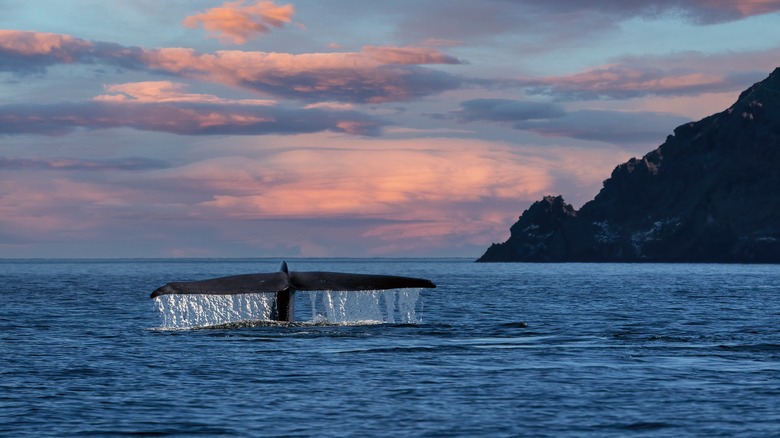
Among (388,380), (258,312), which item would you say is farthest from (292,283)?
(258,312)

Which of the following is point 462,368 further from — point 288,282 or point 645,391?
point 288,282

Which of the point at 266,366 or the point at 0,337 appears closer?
the point at 266,366

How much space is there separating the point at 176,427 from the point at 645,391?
904 cm

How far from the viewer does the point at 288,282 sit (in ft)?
100

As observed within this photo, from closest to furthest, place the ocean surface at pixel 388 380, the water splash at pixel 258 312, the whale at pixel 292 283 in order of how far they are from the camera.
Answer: the ocean surface at pixel 388 380, the whale at pixel 292 283, the water splash at pixel 258 312

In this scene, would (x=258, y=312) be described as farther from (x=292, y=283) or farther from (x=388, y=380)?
(x=388, y=380)

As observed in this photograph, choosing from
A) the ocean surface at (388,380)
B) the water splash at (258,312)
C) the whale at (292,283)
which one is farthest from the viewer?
the water splash at (258,312)

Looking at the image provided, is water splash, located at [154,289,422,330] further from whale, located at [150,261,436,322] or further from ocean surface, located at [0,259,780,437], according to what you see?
whale, located at [150,261,436,322]

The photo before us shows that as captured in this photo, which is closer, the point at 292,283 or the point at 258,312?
the point at 292,283

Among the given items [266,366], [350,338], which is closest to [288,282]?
[350,338]

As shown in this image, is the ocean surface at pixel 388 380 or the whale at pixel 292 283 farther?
the whale at pixel 292 283

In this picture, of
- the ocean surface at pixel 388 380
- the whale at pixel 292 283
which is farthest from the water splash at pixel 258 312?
the whale at pixel 292 283

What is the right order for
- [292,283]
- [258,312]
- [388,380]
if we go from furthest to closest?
[258,312] < [292,283] < [388,380]

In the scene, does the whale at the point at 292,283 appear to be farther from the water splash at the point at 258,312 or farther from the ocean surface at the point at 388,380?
→ the water splash at the point at 258,312
